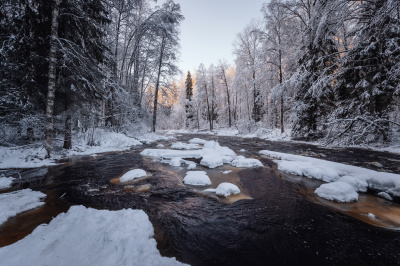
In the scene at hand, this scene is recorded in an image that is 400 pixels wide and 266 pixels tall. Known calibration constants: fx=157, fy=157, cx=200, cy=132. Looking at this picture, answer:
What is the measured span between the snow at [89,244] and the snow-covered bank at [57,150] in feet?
16.5

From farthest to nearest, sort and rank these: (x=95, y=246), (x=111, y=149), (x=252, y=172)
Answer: (x=111, y=149)
(x=252, y=172)
(x=95, y=246)

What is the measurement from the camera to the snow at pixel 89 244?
185 cm

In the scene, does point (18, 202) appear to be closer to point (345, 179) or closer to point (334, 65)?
point (345, 179)

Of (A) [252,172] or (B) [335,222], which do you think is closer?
(B) [335,222]

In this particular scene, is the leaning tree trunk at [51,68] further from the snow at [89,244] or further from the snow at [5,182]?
the snow at [89,244]

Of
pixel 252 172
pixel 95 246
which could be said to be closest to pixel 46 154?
pixel 95 246

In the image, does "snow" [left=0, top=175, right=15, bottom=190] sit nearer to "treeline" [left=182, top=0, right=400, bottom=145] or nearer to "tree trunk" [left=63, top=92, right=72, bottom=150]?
"tree trunk" [left=63, top=92, right=72, bottom=150]

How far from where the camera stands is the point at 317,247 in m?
2.36

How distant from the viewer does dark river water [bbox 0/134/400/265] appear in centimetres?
223

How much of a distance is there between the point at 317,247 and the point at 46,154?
30.2 feet

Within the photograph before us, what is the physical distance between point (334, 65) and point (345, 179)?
5.00m

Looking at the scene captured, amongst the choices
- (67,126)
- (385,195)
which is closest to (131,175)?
(67,126)

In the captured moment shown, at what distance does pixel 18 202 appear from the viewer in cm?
319

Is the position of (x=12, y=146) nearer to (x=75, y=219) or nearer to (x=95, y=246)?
(x=75, y=219)
